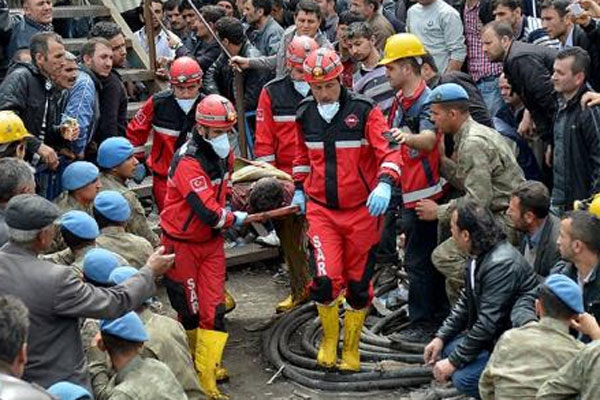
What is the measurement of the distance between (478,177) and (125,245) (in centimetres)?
268

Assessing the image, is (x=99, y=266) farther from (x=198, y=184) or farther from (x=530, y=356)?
(x=530, y=356)

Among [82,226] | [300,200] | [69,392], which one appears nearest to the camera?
[69,392]

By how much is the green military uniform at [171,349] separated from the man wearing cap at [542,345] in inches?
76.2

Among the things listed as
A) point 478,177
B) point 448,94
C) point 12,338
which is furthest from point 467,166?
point 12,338

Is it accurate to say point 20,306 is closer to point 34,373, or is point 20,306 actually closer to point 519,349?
point 34,373

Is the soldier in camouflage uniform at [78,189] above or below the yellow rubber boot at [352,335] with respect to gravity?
above

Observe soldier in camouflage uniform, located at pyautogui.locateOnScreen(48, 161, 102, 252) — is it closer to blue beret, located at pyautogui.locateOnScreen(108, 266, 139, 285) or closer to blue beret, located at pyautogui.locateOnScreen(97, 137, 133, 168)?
blue beret, located at pyautogui.locateOnScreen(97, 137, 133, 168)

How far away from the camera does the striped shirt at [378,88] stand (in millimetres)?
10625

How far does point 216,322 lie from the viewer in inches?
345

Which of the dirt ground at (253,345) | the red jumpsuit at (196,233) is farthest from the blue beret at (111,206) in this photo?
the dirt ground at (253,345)

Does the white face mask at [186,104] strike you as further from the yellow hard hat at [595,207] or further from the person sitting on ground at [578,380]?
the person sitting on ground at [578,380]

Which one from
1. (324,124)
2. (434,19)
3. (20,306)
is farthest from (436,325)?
(20,306)

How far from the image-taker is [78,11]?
41.5 feet

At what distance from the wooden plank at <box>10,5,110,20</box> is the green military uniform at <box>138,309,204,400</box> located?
20.1ft
